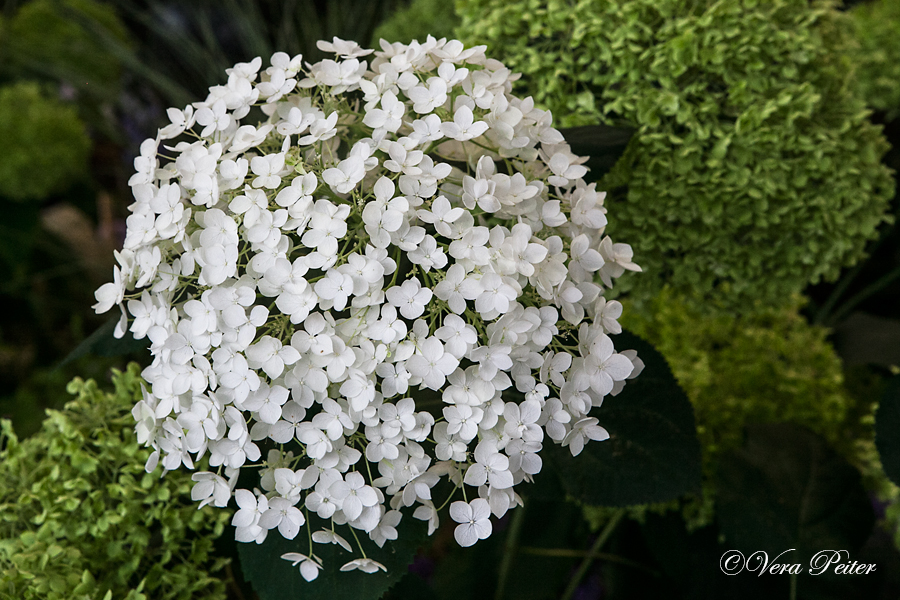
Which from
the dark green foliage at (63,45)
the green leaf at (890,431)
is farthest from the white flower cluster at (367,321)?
the dark green foliage at (63,45)

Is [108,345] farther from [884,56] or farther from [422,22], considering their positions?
[884,56]

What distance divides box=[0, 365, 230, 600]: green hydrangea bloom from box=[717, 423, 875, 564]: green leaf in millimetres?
454

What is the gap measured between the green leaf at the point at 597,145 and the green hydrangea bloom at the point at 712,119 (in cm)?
4

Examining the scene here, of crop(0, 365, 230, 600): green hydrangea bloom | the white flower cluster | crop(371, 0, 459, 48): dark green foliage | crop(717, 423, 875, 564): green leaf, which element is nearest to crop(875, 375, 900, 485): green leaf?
crop(717, 423, 875, 564): green leaf

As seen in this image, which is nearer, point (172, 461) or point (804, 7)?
point (172, 461)

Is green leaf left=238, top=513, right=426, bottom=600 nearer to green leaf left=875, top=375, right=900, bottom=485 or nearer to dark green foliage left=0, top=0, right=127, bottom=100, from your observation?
green leaf left=875, top=375, right=900, bottom=485

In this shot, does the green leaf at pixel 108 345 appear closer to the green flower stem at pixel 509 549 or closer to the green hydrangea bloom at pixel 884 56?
the green flower stem at pixel 509 549

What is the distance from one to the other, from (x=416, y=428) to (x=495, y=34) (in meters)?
0.37

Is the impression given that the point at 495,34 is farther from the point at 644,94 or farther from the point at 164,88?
the point at 164,88

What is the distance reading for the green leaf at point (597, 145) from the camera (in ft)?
1.53

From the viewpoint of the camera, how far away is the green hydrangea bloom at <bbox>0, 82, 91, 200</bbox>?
3.30 feet

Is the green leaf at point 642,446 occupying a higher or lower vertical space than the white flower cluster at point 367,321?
lower

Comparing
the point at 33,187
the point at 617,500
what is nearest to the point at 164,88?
the point at 33,187

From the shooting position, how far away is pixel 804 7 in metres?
0.55
